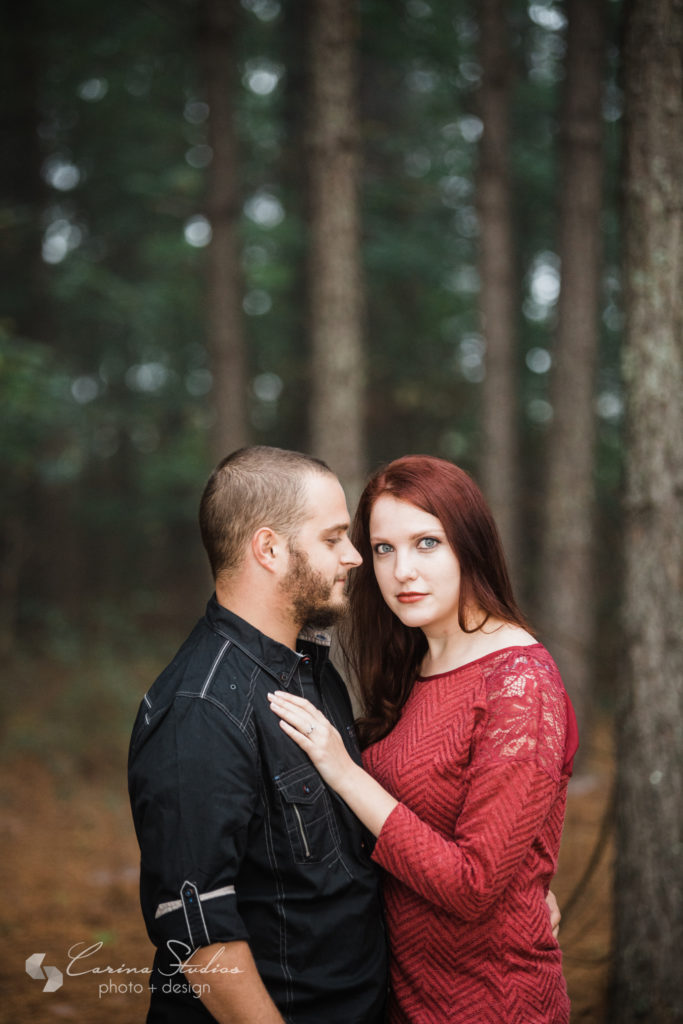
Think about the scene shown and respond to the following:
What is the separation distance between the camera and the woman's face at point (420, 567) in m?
2.70

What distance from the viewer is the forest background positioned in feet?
12.7

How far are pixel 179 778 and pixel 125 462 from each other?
14.1m

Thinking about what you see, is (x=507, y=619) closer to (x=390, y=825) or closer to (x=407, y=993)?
(x=390, y=825)

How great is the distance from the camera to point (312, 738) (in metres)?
2.40

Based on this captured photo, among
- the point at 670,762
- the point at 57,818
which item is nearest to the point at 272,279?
the point at 57,818

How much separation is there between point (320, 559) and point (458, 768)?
775 mm

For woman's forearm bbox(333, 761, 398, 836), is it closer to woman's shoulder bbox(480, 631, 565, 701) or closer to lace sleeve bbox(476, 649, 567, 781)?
lace sleeve bbox(476, 649, 567, 781)

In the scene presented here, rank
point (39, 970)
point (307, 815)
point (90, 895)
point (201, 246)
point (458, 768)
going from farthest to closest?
point (201, 246), point (90, 895), point (39, 970), point (458, 768), point (307, 815)

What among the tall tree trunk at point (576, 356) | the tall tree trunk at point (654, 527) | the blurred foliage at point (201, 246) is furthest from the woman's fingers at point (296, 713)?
the blurred foliage at point (201, 246)

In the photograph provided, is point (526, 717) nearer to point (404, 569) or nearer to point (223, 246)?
point (404, 569)

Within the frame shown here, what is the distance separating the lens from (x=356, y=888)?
8.13 feet

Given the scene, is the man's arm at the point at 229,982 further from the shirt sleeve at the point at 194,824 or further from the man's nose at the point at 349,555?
the man's nose at the point at 349,555

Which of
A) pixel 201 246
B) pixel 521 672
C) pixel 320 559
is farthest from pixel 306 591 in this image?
pixel 201 246

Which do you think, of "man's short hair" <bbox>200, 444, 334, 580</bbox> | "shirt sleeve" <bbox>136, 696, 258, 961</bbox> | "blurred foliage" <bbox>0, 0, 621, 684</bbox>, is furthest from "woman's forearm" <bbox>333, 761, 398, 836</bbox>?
"blurred foliage" <bbox>0, 0, 621, 684</bbox>
